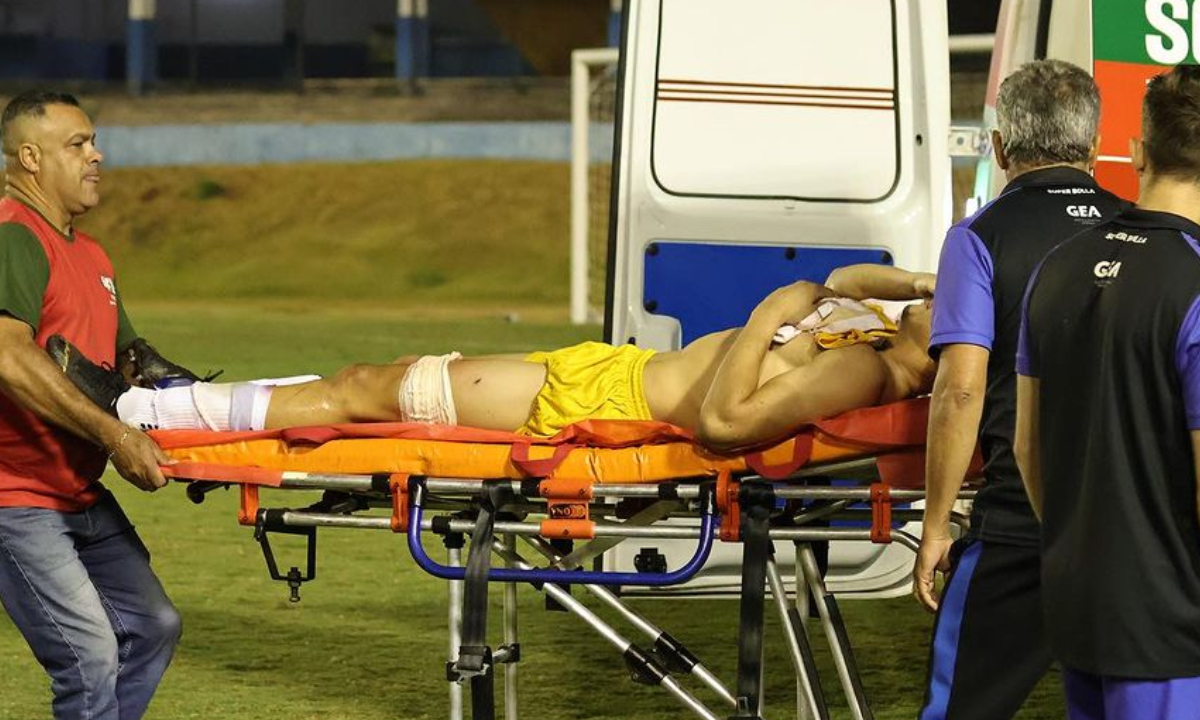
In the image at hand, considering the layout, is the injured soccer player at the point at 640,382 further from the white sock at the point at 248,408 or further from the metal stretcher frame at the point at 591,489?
the metal stretcher frame at the point at 591,489

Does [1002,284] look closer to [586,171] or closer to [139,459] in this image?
[139,459]

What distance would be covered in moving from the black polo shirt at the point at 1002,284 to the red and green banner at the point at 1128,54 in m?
1.60

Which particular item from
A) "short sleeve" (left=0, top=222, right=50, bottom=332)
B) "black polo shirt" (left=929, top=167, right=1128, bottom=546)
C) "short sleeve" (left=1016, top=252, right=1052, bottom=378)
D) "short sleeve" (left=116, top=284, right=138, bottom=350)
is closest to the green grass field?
"short sleeve" (left=116, top=284, right=138, bottom=350)

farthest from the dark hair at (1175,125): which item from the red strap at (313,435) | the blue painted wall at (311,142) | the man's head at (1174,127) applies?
the blue painted wall at (311,142)

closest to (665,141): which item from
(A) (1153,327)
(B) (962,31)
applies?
(A) (1153,327)

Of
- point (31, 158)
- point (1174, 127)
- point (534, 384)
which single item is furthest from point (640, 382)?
point (1174, 127)

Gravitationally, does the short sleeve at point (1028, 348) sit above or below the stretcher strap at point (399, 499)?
above

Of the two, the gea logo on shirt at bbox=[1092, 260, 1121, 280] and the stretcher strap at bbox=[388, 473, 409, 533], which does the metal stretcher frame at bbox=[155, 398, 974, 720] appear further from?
the gea logo on shirt at bbox=[1092, 260, 1121, 280]

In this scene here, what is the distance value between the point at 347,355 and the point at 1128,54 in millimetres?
13730

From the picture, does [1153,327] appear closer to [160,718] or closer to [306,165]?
[160,718]

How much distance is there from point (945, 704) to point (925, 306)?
1274mm

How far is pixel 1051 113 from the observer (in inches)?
154

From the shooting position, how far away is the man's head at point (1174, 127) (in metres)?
2.95

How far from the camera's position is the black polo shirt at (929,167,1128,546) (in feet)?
12.5
